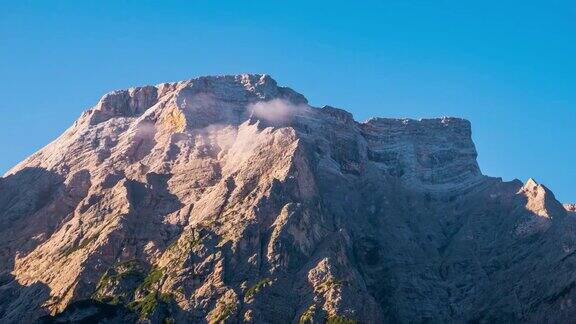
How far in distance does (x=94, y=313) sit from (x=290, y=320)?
1604 inches

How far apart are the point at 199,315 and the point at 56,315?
29459 millimetres

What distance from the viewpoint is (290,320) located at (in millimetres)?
198875

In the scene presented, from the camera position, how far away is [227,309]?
197 metres

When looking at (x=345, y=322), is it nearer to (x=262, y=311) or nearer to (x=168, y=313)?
(x=262, y=311)

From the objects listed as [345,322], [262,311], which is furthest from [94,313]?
[345,322]

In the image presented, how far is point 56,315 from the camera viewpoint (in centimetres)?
19562

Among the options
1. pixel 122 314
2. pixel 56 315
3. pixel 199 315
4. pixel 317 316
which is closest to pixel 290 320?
pixel 317 316

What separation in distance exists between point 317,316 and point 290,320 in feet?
18.8

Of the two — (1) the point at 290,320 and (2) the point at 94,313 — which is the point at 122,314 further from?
(1) the point at 290,320

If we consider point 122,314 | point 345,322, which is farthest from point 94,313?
point 345,322

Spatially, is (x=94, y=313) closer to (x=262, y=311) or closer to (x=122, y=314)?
(x=122, y=314)

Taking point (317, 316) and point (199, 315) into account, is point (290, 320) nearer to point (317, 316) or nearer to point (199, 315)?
point (317, 316)

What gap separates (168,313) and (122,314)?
32.3ft

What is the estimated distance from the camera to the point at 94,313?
642 feet
